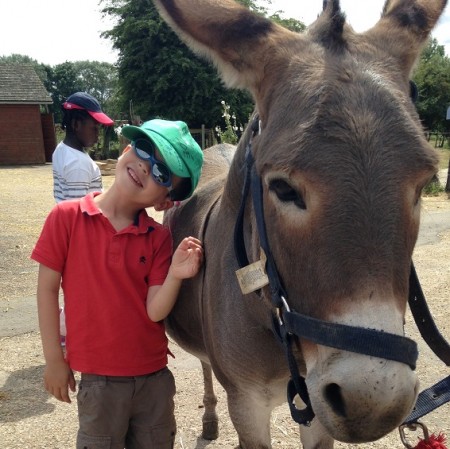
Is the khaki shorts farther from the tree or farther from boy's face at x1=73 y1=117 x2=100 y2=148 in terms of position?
the tree

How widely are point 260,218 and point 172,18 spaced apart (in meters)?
0.80

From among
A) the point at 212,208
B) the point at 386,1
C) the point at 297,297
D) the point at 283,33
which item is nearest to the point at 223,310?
the point at 212,208

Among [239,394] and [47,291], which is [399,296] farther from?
[47,291]

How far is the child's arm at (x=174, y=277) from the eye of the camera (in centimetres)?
222

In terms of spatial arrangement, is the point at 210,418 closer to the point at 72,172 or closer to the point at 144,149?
the point at 144,149

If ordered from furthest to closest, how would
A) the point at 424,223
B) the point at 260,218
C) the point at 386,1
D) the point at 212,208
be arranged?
the point at 424,223
the point at 212,208
the point at 386,1
the point at 260,218

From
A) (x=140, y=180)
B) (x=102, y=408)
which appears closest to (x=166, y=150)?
(x=140, y=180)

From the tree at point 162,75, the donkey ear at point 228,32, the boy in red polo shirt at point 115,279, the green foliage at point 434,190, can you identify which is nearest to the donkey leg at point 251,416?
the boy in red polo shirt at point 115,279

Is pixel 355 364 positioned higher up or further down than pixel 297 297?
further down

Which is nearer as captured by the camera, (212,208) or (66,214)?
(66,214)

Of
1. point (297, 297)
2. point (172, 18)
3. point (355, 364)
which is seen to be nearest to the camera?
point (355, 364)

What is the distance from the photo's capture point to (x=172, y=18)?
1829 millimetres

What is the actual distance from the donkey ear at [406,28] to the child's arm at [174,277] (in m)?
1.14

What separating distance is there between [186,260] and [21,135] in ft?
92.2
